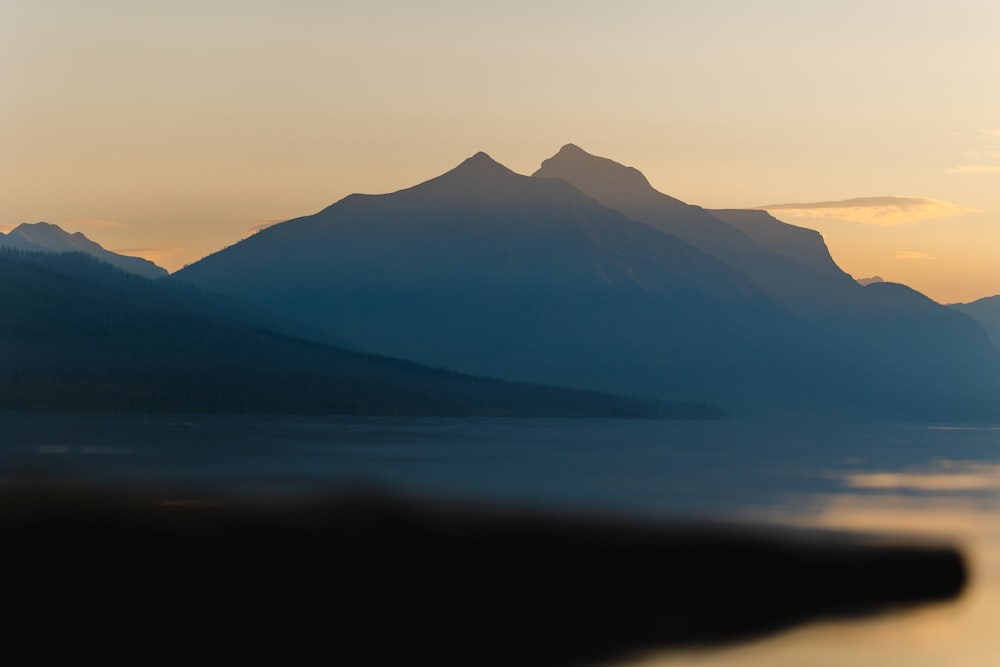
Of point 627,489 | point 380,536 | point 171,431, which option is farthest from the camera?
point 171,431

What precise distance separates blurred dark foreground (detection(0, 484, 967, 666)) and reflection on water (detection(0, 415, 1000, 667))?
279cm

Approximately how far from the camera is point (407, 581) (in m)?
56.7

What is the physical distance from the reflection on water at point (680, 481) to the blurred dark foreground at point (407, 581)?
2.79 metres

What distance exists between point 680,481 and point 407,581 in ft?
235

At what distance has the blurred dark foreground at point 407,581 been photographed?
1779 inches

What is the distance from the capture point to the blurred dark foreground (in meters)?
45.2

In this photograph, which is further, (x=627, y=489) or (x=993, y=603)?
(x=627, y=489)

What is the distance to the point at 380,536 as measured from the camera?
70062 mm

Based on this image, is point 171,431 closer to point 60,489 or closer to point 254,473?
point 254,473

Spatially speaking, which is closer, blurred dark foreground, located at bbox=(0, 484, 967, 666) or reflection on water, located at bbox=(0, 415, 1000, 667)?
blurred dark foreground, located at bbox=(0, 484, 967, 666)

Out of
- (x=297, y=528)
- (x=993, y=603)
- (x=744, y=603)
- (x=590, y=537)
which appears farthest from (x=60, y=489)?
(x=993, y=603)

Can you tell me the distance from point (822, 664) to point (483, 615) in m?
11.3

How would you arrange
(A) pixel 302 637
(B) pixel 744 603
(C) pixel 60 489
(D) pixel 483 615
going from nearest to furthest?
(A) pixel 302 637 < (D) pixel 483 615 < (B) pixel 744 603 < (C) pixel 60 489

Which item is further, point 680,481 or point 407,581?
point 680,481
